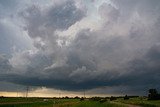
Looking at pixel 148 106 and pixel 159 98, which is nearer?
pixel 148 106

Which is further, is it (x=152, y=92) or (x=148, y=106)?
(x=152, y=92)

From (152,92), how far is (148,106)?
60365 millimetres

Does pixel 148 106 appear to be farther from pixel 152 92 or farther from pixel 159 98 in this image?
pixel 152 92

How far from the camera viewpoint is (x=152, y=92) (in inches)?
5846

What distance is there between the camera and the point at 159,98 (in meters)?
135

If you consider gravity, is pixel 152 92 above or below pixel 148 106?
above

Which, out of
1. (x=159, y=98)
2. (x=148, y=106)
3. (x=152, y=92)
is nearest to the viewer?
(x=148, y=106)

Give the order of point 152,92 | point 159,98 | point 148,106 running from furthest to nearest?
point 152,92 → point 159,98 → point 148,106

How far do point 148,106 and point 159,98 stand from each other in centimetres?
4749

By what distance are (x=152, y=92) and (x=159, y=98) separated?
1340 cm

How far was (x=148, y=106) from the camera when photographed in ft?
294

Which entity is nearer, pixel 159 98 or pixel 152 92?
pixel 159 98

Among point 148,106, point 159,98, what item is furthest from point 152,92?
point 148,106
